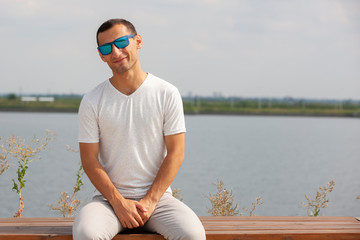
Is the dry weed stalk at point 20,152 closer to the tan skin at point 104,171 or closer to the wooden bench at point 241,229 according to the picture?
the wooden bench at point 241,229

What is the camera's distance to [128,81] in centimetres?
245

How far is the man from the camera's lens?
2.36 m

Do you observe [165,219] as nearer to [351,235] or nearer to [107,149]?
[107,149]

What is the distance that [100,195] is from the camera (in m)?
2.45

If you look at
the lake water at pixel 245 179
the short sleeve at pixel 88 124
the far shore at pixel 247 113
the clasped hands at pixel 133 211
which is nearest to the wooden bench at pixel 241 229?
the clasped hands at pixel 133 211

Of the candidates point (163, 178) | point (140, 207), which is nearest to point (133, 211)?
point (140, 207)

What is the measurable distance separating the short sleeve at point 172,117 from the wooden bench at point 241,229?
490mm

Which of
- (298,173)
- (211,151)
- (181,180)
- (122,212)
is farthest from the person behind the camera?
(211,151)

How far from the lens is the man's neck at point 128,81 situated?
8.01ft

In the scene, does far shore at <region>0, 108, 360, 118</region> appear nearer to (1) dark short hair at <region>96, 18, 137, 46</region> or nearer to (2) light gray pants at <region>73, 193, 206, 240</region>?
(1) dark short hair at <region>96, 18, 137, 46</region>

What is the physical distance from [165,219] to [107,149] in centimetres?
44

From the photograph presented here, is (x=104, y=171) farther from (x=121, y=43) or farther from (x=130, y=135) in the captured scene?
(x=121, y=43)

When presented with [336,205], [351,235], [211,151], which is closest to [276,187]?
[336,205]

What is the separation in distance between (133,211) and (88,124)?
18.1 inches
